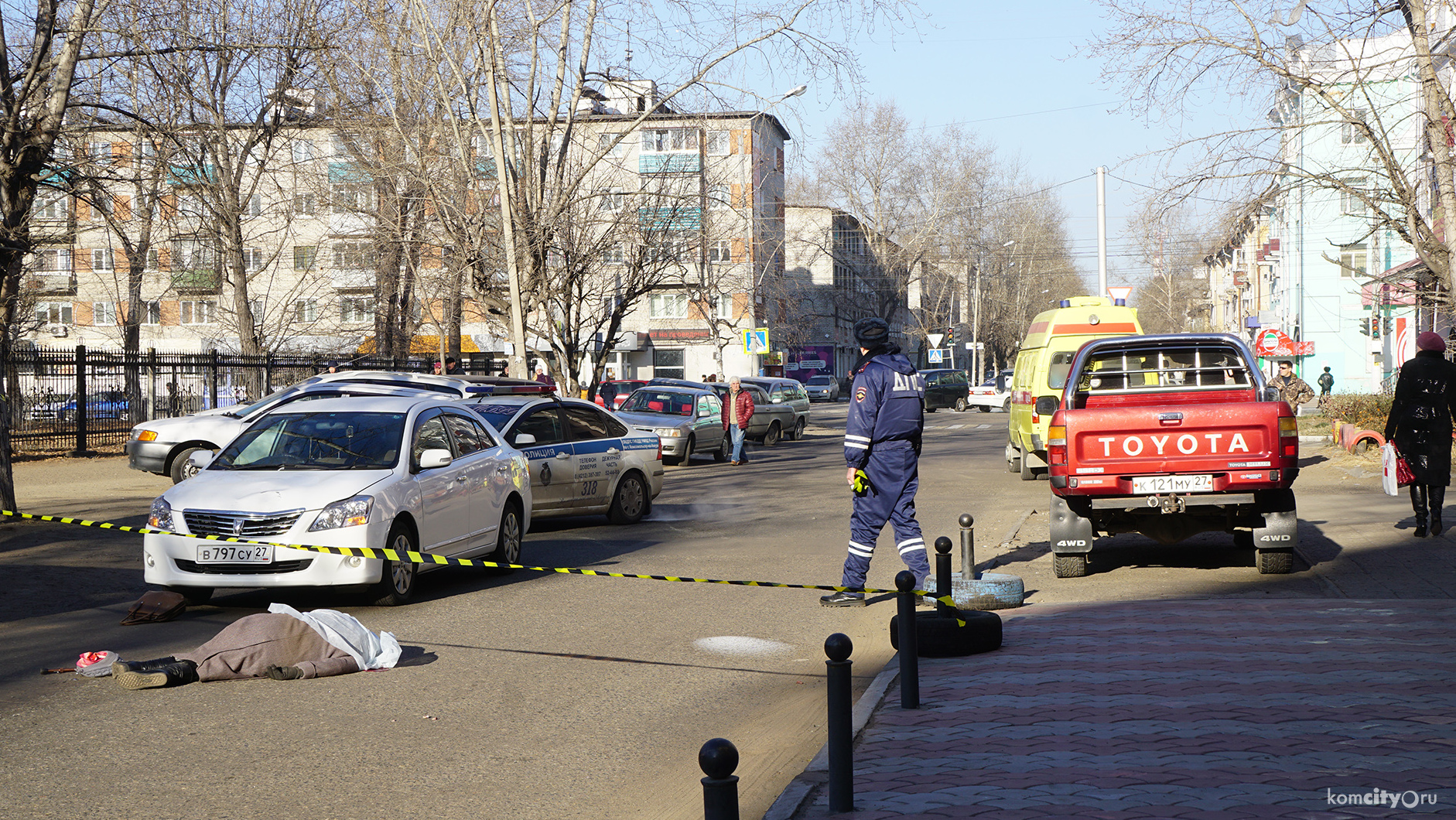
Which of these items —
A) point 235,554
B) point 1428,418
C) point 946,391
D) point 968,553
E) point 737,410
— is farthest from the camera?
point 946,391

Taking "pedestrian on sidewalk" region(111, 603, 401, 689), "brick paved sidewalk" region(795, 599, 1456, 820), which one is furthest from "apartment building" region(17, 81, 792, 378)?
"brick paved sidewalk" region(795, 599, 1456, 820)

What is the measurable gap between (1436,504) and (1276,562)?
2599mm

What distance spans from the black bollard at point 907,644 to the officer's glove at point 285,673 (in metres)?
3.38

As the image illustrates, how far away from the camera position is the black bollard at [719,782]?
3.22m

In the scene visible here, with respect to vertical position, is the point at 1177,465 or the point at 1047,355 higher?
the point at 1047,355

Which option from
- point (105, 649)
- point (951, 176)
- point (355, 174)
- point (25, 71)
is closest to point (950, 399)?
point (951, 176)

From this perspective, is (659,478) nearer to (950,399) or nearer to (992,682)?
(992,682)

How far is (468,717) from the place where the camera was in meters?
6.43

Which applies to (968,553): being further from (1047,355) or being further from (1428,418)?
(1047,355)

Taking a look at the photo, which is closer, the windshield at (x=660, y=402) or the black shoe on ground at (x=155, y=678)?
the black shoe on ground at (x=155, y=678)

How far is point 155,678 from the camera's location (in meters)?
6.94

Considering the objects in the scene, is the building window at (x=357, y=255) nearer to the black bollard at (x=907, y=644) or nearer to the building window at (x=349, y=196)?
the building window at (x=349, y=196)
